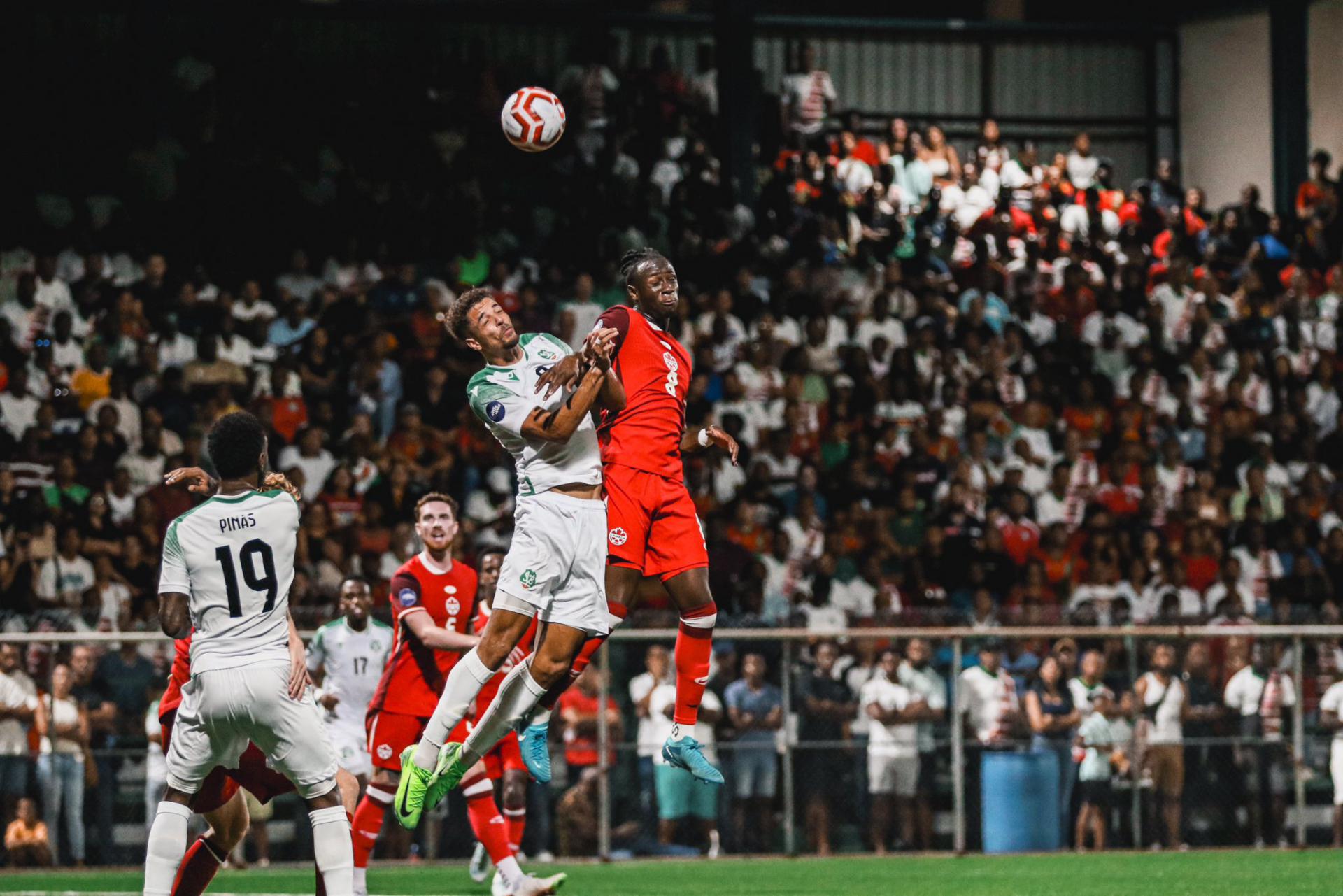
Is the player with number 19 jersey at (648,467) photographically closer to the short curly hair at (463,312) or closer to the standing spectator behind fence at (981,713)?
the short curly hair at (463,312)

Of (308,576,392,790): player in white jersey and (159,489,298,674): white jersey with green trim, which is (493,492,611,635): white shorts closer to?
(159,489,298,674): white jersey with green trim

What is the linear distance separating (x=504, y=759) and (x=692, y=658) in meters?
4.18

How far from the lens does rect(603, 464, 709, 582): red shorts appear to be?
9602 millimetres

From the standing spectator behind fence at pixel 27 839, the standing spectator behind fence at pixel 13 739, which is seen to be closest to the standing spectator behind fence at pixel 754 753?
the standing spectator behind fence at pixel 27 839

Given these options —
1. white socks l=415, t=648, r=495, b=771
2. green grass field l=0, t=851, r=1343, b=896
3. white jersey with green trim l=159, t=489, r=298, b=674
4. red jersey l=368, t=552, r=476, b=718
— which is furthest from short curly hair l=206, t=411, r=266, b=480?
green grass field l=0, t=851, r=1343, b=896

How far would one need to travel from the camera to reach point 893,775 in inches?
623

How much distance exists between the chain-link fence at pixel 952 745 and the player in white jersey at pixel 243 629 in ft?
23.8

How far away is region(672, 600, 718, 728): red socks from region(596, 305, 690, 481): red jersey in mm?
701

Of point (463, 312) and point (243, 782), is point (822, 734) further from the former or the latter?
point (243, 782)

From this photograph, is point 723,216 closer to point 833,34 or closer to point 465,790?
point 833,34

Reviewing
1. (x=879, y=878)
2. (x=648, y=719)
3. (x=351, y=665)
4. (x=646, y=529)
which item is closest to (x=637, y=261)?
(x=646, y=529)

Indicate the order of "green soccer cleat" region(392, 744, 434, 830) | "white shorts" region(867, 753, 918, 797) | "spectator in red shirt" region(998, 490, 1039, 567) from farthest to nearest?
"spectator in red shirt" region(998, 490, 1039, 567) < "white shorts" region(867, 753, 918, 797) < "green soccer cleat" region(392, 744, 434, 830)

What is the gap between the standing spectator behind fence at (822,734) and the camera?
15758mm

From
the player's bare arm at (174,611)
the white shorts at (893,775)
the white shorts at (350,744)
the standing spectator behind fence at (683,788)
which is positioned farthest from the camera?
the white shorts at (893,775)
